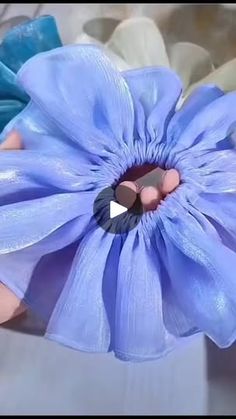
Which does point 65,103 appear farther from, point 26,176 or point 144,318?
point 144,318

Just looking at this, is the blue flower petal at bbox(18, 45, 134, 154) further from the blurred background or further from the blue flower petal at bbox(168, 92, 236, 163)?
the blurred background

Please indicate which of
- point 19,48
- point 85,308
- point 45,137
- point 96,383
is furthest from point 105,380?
point 19,48

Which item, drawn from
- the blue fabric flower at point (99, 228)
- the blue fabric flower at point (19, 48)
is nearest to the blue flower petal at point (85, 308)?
the blue fabric flower at point (99, 228)

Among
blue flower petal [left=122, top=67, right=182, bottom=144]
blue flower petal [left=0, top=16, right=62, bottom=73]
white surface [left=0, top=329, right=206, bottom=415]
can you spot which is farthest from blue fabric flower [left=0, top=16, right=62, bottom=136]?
white surface [left=0, top=329, right=206, bottom=415]

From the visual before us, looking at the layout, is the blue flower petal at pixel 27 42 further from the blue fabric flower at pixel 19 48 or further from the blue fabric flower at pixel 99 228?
the blue fabric flower at pixel 99 228

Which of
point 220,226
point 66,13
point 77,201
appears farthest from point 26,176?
point 66,13
